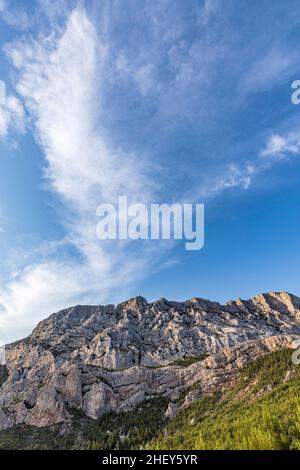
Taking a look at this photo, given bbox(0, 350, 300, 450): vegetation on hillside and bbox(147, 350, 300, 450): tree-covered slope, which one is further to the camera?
bbox(0, 350, 300, 450): vegetation on hillside

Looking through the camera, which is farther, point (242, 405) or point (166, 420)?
point (166, 420)

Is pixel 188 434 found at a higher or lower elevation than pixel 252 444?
lower

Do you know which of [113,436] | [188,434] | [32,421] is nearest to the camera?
[188,434]

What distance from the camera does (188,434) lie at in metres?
128

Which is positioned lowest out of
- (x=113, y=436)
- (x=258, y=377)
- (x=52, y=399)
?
(x=113, y=436)

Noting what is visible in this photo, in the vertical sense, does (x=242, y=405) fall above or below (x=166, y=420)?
above

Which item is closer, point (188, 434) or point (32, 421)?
point (188, 434)

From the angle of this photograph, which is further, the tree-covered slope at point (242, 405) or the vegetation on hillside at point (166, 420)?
the vegetation on hillside at point (166, 420)
